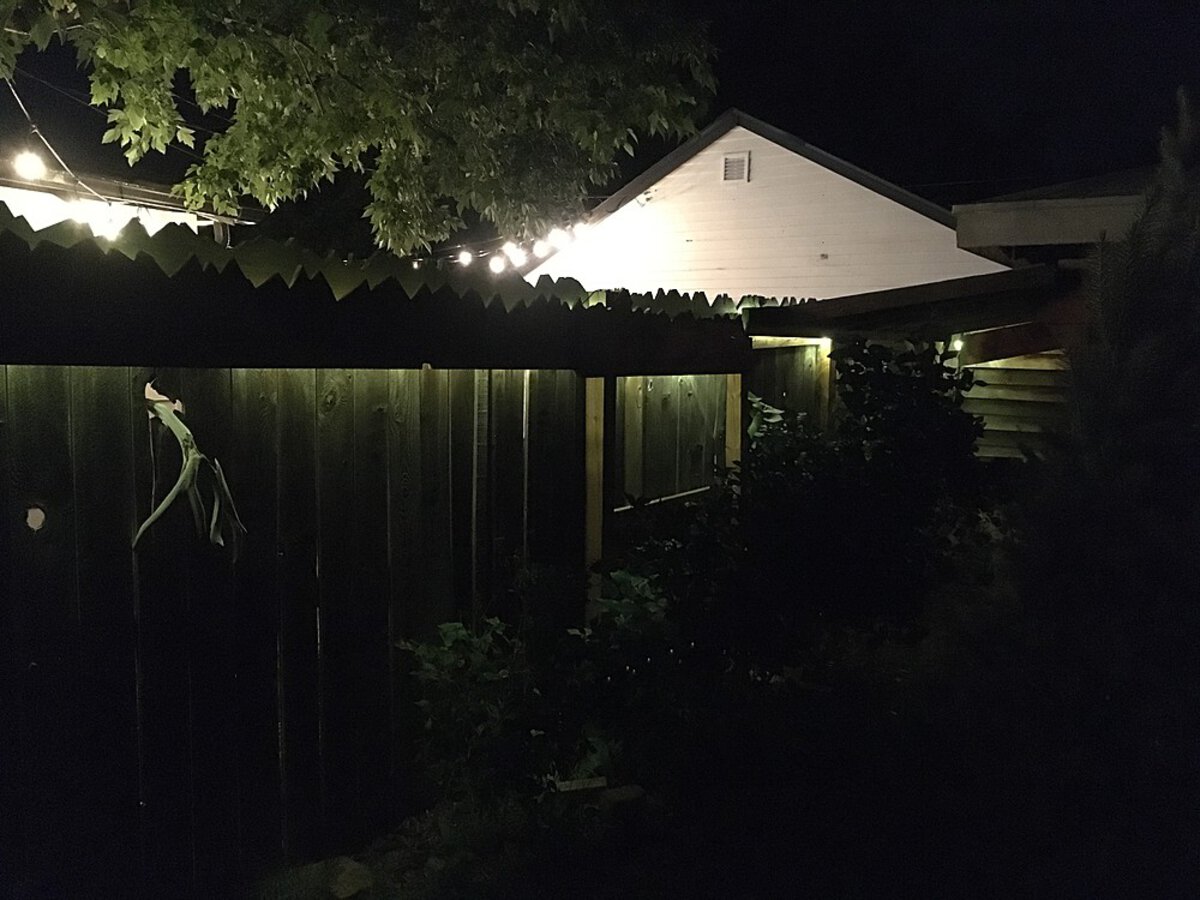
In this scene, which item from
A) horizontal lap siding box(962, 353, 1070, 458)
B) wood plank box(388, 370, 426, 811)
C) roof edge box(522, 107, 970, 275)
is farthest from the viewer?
roof edge box(522, 107, 970, 275)

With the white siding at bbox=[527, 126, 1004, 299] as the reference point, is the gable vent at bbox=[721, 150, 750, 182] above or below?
above

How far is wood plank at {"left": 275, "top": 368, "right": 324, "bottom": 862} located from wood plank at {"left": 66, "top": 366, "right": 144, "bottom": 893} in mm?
504

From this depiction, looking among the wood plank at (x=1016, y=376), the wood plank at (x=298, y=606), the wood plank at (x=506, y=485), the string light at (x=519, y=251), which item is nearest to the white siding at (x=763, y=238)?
the string light at (x=519, y=251)

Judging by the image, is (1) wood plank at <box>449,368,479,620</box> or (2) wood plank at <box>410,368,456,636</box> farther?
(1) wood plank at <box>449,368,479,620</box>

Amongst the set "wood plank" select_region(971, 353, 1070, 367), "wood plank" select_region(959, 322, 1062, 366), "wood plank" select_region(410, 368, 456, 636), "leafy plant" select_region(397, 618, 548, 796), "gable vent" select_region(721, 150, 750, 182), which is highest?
"gable vent" select_region(721, 150, 750, 182)

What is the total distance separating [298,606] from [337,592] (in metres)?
0.17

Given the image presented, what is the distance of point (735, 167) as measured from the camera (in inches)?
518

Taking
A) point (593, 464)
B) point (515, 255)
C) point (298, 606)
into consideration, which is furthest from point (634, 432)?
point (515, 255)

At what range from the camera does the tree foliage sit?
6.59 meters

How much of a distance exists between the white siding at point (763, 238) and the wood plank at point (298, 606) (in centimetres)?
979

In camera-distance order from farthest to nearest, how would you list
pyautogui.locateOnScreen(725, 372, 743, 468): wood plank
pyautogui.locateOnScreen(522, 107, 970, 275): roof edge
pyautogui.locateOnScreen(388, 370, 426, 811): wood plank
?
pyautogui.locateOnScreen(522, 107, 970, 275): roof edge < pyautogui.locateOnScreen(725, 372, 743, 468): wood plank < pyautogui.locateOnScreen(388, 370, 426, 811): wood plank

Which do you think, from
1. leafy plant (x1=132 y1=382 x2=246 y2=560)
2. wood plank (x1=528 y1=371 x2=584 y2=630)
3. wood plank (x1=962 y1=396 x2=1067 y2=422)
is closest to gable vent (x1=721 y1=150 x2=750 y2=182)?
wood plank (x1=962 y1=396 x2=1067 y2=422)

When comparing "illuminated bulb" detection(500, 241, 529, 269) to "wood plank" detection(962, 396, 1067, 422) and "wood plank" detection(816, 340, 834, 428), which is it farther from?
"wood plank" detection(962, 396, 1067, 422)

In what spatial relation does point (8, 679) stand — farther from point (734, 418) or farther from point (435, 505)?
point (734, 418)
